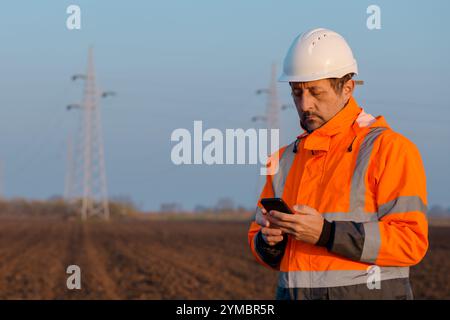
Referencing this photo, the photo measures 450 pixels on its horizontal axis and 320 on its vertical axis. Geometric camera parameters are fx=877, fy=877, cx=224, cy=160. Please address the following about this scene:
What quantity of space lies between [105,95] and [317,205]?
53.6 meters

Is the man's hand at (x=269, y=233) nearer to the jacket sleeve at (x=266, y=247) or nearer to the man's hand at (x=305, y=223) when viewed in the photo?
the jacket sleeve at (x=266, y=247)

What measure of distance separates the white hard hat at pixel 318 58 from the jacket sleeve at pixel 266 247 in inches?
20.7

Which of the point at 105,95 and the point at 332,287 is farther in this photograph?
the point at 105,95

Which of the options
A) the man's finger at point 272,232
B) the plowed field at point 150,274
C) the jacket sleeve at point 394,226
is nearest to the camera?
the jacket sleeve at point 394,226

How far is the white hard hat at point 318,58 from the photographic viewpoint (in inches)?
153

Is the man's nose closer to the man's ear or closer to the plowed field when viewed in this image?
the man's ear

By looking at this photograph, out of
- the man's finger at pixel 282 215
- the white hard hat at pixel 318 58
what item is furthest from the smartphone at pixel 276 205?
the white hard hat at pixel 318 58

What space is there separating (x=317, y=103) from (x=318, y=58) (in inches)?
8.5

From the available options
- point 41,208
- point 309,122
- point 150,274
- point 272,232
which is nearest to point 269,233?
point 272,232

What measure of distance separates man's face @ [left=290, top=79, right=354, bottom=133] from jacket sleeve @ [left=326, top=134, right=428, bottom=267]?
382 mm

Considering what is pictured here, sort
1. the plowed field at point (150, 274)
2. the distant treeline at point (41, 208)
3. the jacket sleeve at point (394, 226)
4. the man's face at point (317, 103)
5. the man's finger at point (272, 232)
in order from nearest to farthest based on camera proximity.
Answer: the jacket sleeve at point (394, 226) → the man's finger at point (272, 232) → the man's face at point (317, 103) → the plowed field at point (150, 274) → the distant treeline at point (41, 208)
